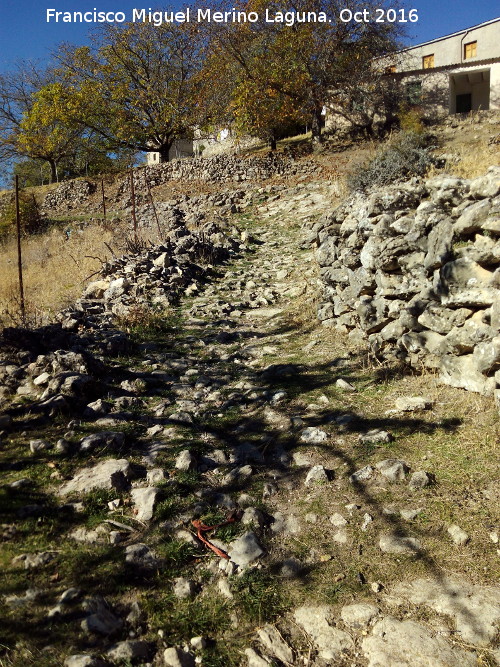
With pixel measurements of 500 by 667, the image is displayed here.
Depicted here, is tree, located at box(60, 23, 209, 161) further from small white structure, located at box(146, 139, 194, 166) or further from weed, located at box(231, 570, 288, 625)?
weed, located at box(231, 570, 288, 625)

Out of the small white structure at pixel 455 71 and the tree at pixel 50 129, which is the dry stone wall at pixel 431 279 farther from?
the tree at pixel 50 129

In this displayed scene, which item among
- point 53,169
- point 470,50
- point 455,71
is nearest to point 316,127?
point 455,71

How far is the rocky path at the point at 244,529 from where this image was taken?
2215 millimetres

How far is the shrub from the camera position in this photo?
29.3 feet

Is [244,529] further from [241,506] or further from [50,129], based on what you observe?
[50,129]

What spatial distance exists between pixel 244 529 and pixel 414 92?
23.0m

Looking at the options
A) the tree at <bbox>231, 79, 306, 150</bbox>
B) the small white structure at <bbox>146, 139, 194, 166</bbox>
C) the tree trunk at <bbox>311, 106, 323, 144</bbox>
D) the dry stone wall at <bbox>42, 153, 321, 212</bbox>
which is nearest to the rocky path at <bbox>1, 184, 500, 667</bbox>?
the dry stone wall at <bbox>42, 153, 321, 212</bbox>

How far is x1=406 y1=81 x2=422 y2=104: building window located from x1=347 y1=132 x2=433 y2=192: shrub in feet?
42.8

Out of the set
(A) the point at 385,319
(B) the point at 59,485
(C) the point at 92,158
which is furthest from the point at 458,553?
(C) the point at 92,158

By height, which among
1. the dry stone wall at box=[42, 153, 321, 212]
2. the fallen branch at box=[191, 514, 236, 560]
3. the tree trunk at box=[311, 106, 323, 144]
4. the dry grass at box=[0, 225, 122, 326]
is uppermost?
the tree trunk at box=[311, 106, 323, 144]

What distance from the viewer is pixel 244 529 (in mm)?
2939

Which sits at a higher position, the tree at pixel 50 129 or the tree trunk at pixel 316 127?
the tree at pixel 50 129

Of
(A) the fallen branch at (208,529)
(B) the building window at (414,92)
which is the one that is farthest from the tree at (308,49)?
(A) the fallen branch at (208,529)

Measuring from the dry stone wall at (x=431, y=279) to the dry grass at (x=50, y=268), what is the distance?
429cm
